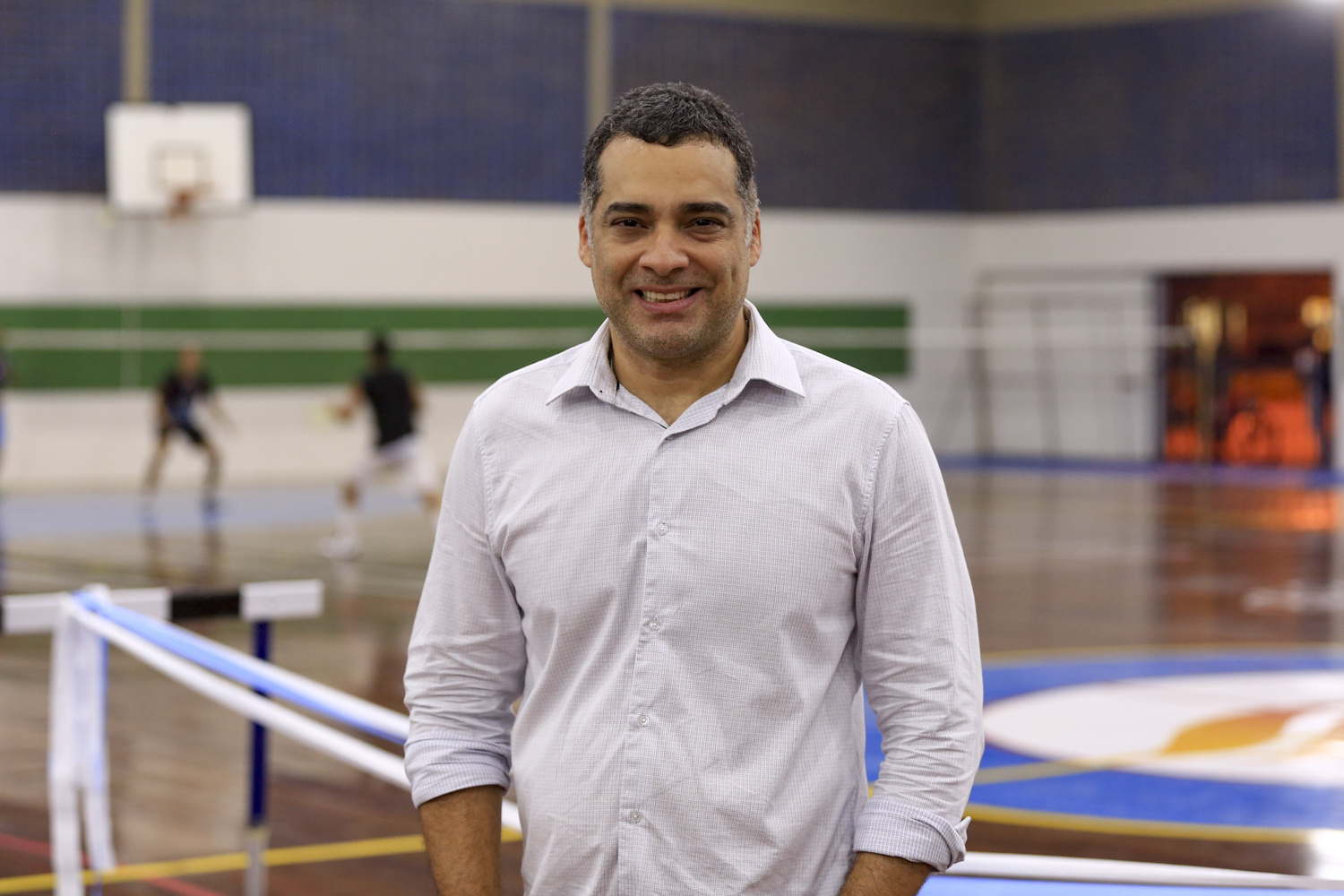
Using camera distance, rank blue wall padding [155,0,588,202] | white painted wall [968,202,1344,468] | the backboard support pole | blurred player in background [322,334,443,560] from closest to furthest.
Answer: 1. blurred player in background [322,334,443,560]
2. the backboard support pole
3. blue wall padding [155,0,588,202]
4. white painted wall [968,202,1344,468]

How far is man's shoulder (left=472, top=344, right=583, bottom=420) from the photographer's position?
8.66ft

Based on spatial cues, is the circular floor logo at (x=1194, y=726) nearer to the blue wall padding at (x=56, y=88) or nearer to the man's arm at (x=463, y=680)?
the man's arm at (x=463, y=680)

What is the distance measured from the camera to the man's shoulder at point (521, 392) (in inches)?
104

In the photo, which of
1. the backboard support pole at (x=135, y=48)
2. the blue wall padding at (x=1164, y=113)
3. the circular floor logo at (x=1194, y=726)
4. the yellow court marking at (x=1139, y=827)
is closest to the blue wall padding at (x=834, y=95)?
the blue wall padding at (x=1164, y=113)

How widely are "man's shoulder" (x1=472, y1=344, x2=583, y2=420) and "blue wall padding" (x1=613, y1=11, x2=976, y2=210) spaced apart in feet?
83.9

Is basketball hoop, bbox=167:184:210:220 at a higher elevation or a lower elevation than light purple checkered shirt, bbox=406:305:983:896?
higher

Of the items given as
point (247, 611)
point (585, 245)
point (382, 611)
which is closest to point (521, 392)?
point (585, 245)

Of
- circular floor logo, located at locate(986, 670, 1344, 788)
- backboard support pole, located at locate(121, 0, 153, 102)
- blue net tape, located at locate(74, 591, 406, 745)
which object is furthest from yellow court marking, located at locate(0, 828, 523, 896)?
backboard support pole, located at locate(121, 0, 153, 102)

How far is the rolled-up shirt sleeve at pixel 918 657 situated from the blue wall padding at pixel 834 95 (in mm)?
25794

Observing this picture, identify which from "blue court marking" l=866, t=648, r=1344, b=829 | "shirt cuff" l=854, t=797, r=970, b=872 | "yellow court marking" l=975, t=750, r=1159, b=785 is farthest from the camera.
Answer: "yellow court marking" l=975, t=750, r=1159, b=785

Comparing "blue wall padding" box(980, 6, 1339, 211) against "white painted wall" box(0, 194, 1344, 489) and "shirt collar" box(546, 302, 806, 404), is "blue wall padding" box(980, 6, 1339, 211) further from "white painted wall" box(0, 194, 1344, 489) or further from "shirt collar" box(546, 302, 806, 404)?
"shirt collar" box(546, 302, 806, 404)

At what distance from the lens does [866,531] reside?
249cm

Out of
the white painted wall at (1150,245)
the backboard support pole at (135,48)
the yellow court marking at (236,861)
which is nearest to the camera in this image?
the yellow court marking at (236,861)

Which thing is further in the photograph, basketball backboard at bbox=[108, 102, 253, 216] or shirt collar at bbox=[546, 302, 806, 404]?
basketball backboard at bbox=[108, 102, 253, 216]
